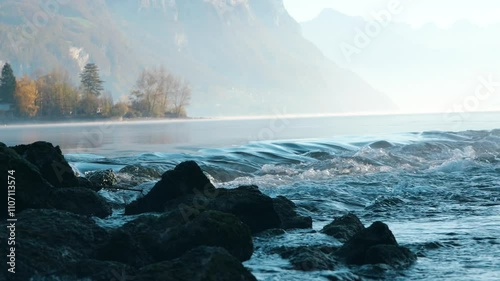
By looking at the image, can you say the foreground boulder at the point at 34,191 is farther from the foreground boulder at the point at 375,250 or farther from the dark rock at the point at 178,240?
the foreground boulder at the point at 375,250

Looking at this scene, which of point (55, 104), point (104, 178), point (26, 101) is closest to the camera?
point (104, 178)

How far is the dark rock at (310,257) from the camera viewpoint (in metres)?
11.5

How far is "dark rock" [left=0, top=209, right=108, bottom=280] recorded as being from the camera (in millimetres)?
10164

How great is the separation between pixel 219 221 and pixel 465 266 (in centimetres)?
442

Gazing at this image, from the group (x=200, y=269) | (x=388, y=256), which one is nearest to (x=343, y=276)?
(x=388, y=256)

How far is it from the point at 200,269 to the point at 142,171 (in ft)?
63.0

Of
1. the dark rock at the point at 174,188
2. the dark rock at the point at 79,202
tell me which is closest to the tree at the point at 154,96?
the dark rock at the point at 174,188

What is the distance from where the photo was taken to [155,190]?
16.7 m

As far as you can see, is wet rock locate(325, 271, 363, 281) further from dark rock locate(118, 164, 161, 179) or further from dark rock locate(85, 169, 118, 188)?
dark rock locate(118, 164, 161, 179)

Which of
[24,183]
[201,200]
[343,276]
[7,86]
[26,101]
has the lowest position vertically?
[343,276]

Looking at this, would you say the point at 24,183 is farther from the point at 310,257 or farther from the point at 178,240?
the point at 310,257

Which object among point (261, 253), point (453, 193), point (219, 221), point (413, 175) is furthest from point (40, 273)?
point (413, 175)

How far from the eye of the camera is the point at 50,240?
10734mm

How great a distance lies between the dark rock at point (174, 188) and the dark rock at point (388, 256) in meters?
5.69
